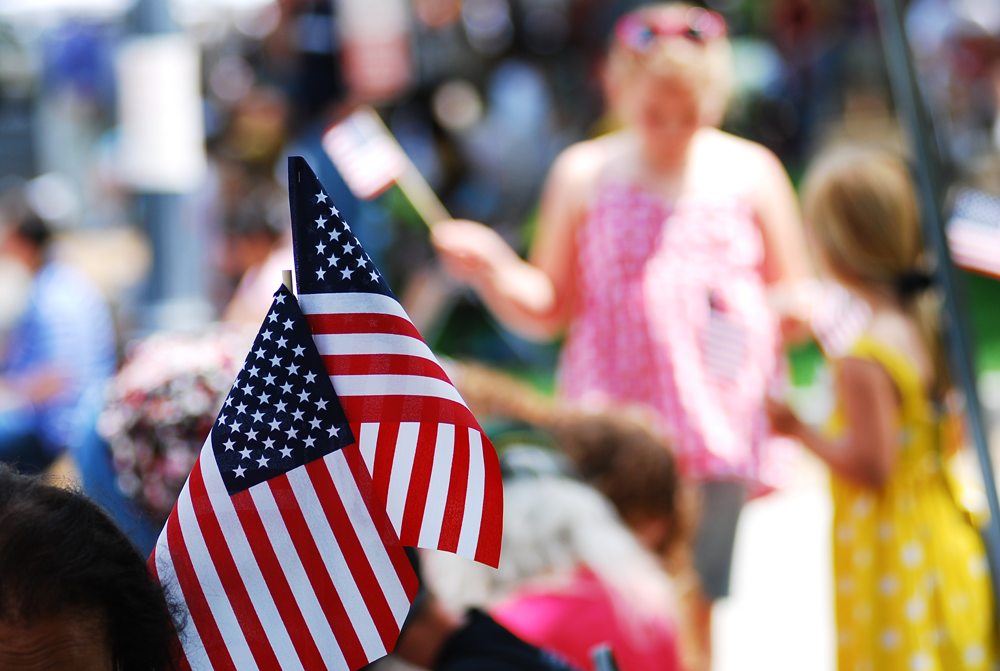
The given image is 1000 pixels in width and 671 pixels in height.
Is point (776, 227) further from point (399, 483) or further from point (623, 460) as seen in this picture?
point (399, 483)

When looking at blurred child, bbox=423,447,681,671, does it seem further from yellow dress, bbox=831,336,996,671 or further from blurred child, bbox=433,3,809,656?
blurred child, bbox=433,3,809,656

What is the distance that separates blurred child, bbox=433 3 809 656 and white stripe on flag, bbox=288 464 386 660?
6.19ft

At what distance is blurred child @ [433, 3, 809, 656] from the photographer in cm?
289

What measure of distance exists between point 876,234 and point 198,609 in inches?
78.9

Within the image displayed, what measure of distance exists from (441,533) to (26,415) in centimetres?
428

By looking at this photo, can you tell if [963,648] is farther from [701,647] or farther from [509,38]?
[509,38]

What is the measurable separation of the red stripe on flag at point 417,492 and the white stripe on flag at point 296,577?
0.09m

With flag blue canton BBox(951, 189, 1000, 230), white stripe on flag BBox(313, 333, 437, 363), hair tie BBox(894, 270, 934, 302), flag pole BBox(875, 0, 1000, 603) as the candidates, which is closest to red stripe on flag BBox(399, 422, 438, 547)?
white stripe on flag BBox(313, 333, 437, 363)

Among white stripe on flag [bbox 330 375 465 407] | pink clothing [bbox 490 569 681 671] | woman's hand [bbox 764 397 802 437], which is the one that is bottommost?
pink clothing [bbox 490 569 681 671]

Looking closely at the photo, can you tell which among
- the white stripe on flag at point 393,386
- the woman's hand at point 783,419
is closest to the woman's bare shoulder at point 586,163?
the woman's hand at point 783,419

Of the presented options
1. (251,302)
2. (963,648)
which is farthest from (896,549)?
(251,302)

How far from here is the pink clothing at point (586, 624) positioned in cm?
183

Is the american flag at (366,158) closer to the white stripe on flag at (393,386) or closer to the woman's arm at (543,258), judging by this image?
the woman's arm at (543,258)

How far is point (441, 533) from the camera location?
3.66ft
